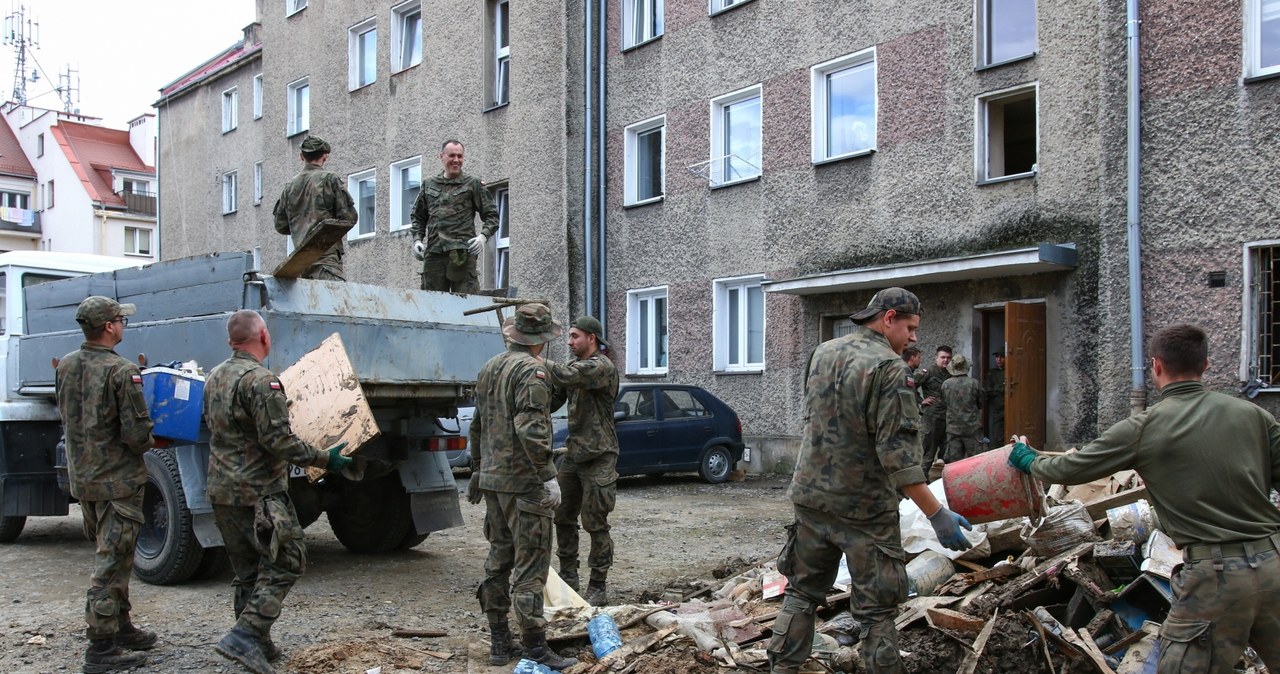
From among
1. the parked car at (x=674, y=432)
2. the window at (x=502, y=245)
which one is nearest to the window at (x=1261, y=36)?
the parked car at (x=674, y=432)

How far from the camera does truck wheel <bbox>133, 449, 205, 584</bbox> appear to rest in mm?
6938

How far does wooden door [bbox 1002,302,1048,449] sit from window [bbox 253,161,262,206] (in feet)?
65.4

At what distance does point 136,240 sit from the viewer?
50094mm

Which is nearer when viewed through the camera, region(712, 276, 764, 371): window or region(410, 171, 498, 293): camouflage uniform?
region(410, 171, 498, 293): camouflage uniform

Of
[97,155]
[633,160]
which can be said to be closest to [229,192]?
[633,160]

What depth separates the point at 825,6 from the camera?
1424 cm

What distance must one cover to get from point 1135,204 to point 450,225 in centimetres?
694

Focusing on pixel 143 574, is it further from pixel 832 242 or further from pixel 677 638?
pixel 832 242

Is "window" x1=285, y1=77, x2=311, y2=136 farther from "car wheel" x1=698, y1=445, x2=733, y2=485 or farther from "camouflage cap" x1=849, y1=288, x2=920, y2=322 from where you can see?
"camouflage cap" x1=849, y1=288, x2=920, y2=322

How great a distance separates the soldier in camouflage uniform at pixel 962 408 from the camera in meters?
11.7

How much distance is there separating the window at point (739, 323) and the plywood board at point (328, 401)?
376 inches

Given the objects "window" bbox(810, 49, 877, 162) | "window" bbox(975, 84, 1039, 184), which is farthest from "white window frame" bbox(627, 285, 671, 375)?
"window" bbox(975, 84, 1039, 184)

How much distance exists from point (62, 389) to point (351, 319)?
179 centimetres

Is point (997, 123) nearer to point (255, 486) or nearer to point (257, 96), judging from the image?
point (255, 486)
